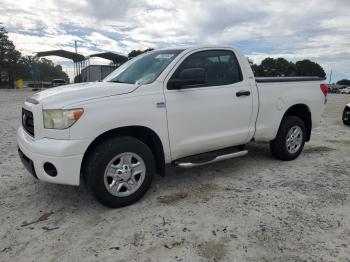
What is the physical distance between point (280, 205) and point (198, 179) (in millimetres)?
1249

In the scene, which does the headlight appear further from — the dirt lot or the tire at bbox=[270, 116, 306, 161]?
the tire at bbox=[270, 116, 306, 161]

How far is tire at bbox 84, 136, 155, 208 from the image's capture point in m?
3.38

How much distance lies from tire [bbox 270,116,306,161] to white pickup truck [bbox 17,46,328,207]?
0.14 feet

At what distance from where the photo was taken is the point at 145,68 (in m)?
4.27

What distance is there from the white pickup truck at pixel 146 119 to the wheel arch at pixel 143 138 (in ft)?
0.04

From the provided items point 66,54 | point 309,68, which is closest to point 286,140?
point 66,54

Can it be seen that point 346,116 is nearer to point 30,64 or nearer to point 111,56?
point 111,56

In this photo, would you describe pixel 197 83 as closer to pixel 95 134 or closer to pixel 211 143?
pixel 211 143

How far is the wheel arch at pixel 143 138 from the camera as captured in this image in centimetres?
351

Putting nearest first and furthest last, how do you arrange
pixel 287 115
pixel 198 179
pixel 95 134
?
pixel 95 134, pixel 198 179, pixel 287 115

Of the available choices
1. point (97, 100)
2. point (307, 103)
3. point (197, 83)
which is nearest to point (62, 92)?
point (97, 100)

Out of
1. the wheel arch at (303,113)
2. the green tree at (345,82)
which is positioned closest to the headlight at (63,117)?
the wheel arch at (303,113)

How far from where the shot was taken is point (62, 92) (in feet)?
11.7

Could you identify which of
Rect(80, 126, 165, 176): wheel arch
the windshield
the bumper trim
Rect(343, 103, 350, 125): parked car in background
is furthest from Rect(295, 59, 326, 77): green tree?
the bumper trim
